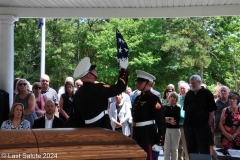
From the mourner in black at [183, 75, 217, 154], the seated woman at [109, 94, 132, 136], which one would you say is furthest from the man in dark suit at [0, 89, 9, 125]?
the mourner in black at [183, 75, 217, 154]

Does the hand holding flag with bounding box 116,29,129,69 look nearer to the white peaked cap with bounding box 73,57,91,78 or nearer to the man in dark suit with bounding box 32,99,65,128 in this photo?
the white peaked cap with bounding box 73,57,91,78

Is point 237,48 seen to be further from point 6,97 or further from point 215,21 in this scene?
point 6,97

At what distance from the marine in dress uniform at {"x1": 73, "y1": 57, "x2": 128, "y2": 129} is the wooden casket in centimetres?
145

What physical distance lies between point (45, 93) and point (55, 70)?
829 inches

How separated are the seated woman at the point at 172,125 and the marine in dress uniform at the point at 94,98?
11.0 ft

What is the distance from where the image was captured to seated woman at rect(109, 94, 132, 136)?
898cm

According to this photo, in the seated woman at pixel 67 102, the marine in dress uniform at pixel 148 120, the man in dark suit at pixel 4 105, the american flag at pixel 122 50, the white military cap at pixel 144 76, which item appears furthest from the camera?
the seated woman at pixel 67 102

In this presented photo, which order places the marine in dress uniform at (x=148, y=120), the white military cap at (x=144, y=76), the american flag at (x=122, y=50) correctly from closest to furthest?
the american flag at (x=122, y=50) → the marine in dress uniform at (x=148, y=120) → the white military cap at (x=144, y=76)

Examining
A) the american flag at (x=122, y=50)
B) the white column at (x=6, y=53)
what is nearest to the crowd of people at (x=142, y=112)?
the american flag at (x=122, y=50)

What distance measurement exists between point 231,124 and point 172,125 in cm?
147

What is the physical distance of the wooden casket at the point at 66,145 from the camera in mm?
3103

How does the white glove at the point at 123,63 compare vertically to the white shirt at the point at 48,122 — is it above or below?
above

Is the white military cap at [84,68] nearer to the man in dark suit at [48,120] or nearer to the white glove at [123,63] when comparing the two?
the white glove at [123,63]

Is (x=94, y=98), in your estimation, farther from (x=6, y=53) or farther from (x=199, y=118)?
(x=6, y=53)
